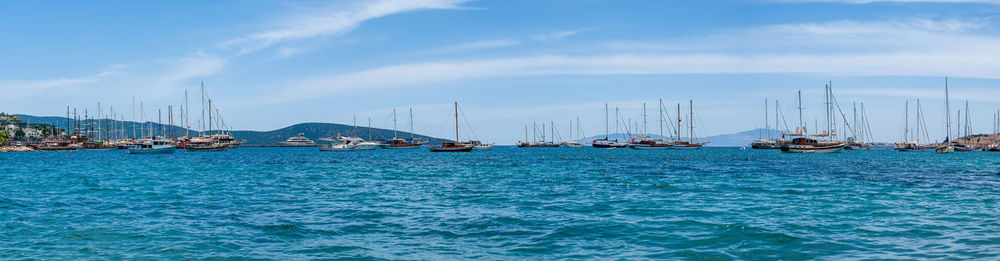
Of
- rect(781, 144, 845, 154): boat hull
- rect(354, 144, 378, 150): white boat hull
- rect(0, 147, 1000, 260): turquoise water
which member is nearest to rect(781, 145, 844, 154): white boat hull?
rect(781, 144, 845, 154): boat hull

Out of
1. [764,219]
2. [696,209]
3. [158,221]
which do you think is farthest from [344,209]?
[764,219]

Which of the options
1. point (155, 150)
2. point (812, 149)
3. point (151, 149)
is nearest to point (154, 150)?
point (155, 150)

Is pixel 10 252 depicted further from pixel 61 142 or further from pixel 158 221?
pixel 61 142

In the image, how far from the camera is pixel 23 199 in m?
28.2

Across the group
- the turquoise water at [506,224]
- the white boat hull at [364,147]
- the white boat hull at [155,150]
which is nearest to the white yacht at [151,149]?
the white boat hull at [155,150]

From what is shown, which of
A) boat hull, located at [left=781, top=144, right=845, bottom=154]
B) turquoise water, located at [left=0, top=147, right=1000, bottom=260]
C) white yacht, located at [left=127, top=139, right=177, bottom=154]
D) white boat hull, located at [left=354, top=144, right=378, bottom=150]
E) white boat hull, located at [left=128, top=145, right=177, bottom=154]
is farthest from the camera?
white boat hull, located at [left=354, top=144, right=378, bottom=150]

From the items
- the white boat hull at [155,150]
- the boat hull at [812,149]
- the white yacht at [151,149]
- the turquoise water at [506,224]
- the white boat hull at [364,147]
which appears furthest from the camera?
the white boat hull at [364,147]

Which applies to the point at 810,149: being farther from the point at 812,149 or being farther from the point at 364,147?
the point at 364,147

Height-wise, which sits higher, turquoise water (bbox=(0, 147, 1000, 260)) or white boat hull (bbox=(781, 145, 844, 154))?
turquoise water (bbox=(0, 147, 1000, 260))

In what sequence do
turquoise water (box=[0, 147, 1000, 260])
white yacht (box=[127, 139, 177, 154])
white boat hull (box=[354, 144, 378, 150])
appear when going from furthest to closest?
white boat hull (box=[354, 144, 378, 150])
white yacht (box=[127, 139, 177, 154])
turquoise water (box=[0, 147, 1000, 260])

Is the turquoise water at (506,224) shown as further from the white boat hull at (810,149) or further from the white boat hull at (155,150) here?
the white boat hull at (155,150)

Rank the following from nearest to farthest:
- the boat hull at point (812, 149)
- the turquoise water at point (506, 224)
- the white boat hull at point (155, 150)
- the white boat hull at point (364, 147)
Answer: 1. the turquoise water at point (506, 224)
2. the boat hull at point (812, 149)
3. the white boat hull at point (155, 150)
4. the white boat hull at point (364, 147)

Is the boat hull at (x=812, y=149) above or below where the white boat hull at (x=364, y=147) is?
below

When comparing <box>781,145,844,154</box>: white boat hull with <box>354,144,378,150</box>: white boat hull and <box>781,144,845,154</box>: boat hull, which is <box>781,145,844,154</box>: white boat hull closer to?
<box>781,144,845,154</box>: boat hull
